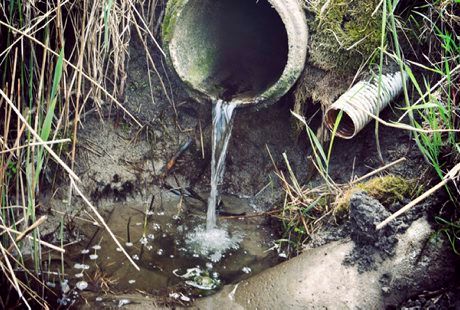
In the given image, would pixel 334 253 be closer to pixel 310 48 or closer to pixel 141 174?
pixel 310 48

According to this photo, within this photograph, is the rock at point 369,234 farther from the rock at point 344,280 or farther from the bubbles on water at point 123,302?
the bubbles on water at point 123,302

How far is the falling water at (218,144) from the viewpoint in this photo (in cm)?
308

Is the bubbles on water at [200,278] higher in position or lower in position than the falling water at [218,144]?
lower

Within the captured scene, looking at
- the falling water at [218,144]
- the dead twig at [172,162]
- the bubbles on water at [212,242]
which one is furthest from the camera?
the dead twig at [172,162]

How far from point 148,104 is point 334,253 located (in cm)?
163

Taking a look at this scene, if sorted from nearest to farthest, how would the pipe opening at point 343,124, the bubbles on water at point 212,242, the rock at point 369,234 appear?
the rock at point 369,234, the pipe opening at point 343,124, the bubbles on water at point 212,242

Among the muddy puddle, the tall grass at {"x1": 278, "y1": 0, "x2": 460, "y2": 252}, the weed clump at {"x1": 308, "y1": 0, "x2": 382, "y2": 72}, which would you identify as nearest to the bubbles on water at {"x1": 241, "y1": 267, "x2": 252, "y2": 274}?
the muddy puddle

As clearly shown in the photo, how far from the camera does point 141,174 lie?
323 cm

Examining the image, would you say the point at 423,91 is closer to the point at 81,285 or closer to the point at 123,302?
the point at 123,302

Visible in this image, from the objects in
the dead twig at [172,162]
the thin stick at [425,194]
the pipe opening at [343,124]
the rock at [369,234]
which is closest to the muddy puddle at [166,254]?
the dead twig at [172,162]

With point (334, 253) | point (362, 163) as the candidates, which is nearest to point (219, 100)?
point (362, 163)

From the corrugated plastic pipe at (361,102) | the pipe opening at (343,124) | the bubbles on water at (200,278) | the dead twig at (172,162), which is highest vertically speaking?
the corrugated plastic pipe at (361,102)

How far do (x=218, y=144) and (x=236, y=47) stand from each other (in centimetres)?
86

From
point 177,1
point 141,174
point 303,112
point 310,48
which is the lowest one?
point 141,174
